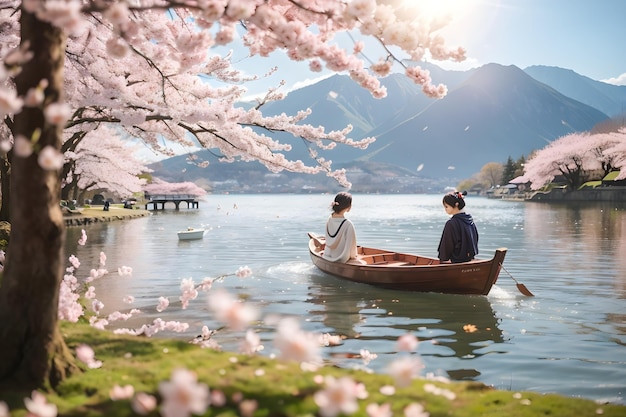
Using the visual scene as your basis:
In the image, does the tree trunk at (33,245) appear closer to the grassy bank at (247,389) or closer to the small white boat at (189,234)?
the grassy bank at (247,389)

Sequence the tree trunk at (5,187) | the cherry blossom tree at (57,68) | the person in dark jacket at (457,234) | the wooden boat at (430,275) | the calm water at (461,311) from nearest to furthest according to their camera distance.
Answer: the cherry blossom tree at (57,68) → the calm water at (461,311) → the wooden boat at (430,275) → the person in dark jacket at (457,234) → the tree trunk at (5,187)

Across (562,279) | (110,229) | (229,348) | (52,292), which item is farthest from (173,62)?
(110,229)

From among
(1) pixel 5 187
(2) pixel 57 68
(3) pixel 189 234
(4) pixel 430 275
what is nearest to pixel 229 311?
(2) pixel 57 68

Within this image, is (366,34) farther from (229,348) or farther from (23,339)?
(229,348)

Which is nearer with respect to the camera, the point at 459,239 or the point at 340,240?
the point at 459,239

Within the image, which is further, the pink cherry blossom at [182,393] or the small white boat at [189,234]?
the small white boat at [189,234]

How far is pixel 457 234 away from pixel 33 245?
9547mm

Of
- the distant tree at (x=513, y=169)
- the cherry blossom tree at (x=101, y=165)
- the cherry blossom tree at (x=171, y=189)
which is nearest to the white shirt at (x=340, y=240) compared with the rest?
the cherry blossom tree at (x=101, y=165)

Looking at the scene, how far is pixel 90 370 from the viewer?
4.67 meters

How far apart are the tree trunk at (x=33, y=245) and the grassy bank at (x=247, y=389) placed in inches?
11.2

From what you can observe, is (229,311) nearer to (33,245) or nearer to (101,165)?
(33,245)

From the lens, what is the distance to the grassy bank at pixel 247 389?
4094mm

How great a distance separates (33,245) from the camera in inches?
165

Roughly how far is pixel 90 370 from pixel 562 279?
14.3 meters
